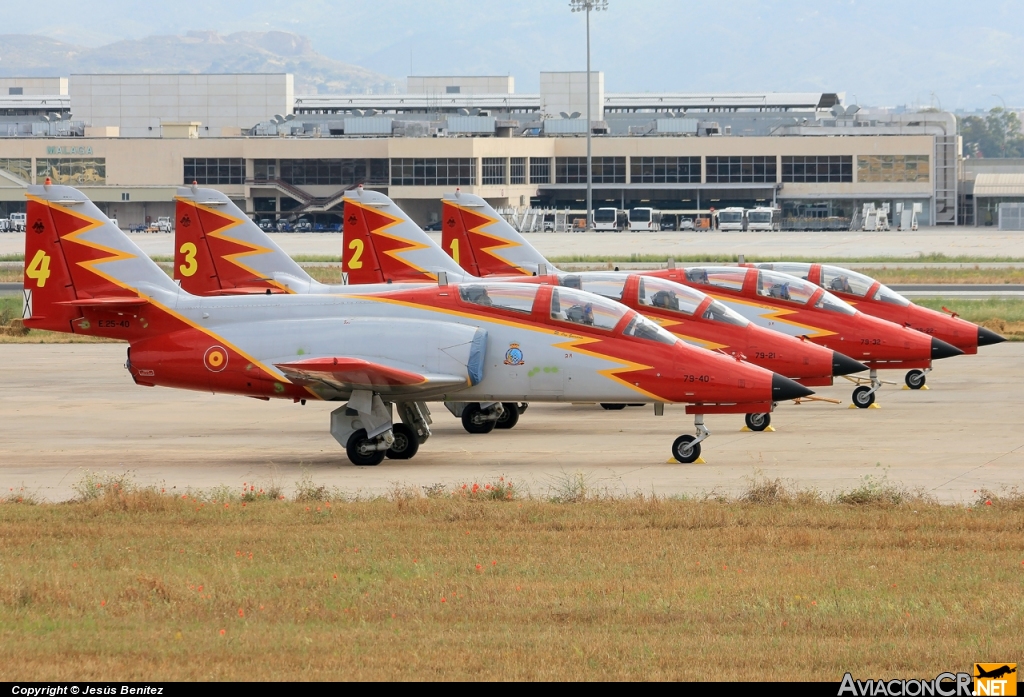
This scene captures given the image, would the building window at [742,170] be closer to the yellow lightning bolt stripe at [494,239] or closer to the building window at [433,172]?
the building window at [433,172]

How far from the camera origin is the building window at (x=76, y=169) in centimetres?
13438

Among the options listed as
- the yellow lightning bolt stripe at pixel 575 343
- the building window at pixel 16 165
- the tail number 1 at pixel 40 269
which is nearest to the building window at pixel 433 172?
the building window at pixel 16 165

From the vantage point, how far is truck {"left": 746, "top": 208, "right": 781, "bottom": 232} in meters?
120

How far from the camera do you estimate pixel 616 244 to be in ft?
322

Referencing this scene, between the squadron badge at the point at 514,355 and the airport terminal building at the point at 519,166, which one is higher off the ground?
the airport terminal building at the point at 519,166

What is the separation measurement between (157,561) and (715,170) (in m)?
126

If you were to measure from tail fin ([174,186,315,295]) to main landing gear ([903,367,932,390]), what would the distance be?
486 inches

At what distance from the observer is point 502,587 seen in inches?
433

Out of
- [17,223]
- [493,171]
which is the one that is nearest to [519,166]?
[493,171]

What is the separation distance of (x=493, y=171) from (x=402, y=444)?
112303 mm

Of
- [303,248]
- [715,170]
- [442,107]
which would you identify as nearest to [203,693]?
[303,248]

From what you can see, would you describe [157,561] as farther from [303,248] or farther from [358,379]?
[303,248]

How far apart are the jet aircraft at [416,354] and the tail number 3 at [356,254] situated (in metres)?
10.6

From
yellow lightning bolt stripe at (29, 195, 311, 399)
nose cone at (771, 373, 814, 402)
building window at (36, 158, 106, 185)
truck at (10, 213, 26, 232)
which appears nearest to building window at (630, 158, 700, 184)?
building window at (36, 158, 106, 185)
